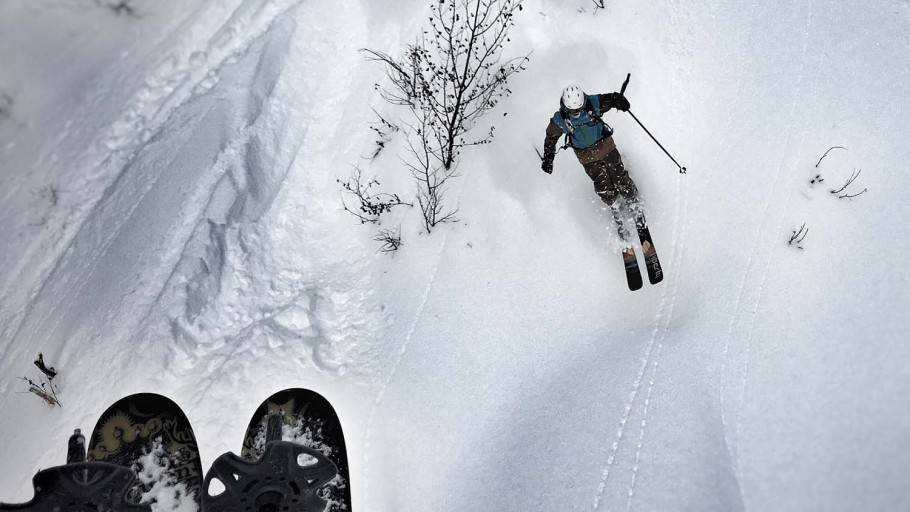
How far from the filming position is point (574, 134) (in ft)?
13.9

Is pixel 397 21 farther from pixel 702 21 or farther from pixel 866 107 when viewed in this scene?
pixel 866 107

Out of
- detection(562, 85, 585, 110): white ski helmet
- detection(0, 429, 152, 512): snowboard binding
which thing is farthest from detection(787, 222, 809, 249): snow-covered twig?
detection(0, 429, 152, 512): snowboard binding

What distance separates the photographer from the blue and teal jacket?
4168 mm

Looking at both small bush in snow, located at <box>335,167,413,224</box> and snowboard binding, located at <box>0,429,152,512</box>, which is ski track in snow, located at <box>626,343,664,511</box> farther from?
snowboard binding, located at <box>0,429,152,512</box>

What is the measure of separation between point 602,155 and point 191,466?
4403 millimetres

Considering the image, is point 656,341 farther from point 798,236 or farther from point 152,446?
point 152,446

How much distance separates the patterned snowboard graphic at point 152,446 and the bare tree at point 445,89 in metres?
2.85

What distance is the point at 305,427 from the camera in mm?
4324

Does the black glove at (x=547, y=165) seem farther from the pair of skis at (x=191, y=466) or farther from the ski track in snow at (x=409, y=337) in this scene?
the pair of skis at (x=191, y=466)

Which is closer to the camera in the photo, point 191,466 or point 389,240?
point 191,466

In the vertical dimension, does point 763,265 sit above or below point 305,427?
above

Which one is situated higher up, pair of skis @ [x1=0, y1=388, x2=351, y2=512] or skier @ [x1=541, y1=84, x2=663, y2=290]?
skier @ [x1=541, y1=84, x2=663, y2=290]

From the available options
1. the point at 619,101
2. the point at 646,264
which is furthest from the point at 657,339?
the point at 619,101

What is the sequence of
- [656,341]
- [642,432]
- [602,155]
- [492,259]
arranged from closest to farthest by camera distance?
[642,432], [656,341], [602,155], [492,259]
